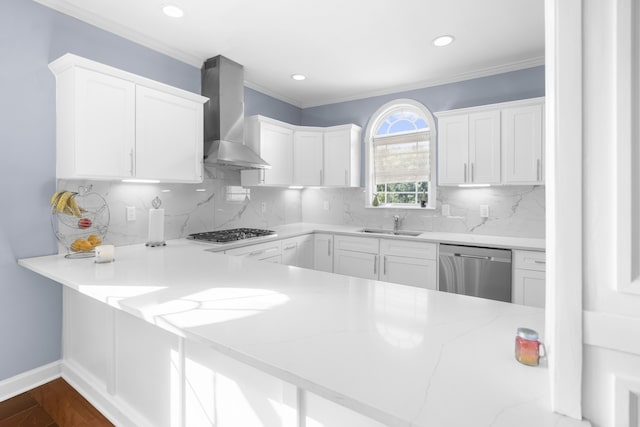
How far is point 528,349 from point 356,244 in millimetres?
2879

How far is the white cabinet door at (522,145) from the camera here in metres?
2.96

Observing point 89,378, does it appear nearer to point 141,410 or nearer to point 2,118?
point 141,410

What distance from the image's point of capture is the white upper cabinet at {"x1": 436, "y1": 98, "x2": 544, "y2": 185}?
2.99 m

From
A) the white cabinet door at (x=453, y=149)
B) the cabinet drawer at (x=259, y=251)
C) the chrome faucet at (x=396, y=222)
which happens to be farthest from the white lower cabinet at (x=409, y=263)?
the cabinet drawer at (x=259, y=251)

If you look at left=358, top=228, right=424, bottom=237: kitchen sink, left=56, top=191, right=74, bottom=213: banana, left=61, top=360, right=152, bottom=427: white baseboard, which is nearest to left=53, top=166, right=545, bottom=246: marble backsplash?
left=358, top=228, right=424, bottom=237: kitchen sink

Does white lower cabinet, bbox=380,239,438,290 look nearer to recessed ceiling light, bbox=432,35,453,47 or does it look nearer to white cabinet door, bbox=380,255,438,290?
white cabinet door, bbox=380,255,438,290

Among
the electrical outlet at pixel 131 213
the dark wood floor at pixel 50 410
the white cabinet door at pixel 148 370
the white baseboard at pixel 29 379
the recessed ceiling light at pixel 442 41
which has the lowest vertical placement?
the dark wood floor at pixel 50 410

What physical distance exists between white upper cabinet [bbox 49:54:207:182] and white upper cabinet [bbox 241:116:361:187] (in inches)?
54.9

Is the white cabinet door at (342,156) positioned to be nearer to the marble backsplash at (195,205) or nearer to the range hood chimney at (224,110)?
the marble backsplash at (195,205)

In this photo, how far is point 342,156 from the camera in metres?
4.16

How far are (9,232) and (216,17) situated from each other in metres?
2.14

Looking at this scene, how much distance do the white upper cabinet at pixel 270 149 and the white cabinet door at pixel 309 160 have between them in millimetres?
132

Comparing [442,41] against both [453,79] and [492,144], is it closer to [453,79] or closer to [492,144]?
[453,79]

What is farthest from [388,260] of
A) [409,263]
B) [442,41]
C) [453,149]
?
[442,41]
